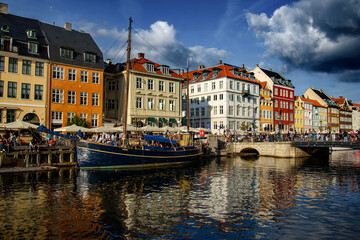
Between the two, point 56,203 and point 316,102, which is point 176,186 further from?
point 316,102

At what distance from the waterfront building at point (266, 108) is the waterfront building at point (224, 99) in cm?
237

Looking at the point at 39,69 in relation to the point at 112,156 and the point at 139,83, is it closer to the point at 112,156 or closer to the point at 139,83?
the point at 139,83

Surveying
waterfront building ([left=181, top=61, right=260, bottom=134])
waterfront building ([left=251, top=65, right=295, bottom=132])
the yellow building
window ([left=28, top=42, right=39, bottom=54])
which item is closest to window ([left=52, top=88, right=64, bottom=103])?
window ([left=28, top=42, right=39, bottom=54])

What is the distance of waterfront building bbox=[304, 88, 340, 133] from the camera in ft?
352

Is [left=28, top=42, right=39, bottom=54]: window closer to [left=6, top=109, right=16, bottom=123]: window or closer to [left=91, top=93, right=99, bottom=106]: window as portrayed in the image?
[left=6, top=109, right=16, bottom=123]: window

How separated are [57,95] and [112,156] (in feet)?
62.4

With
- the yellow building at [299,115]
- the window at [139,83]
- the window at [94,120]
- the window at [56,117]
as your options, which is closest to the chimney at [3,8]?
the window at [56,117]

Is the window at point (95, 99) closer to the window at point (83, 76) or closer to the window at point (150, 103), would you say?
the window at point (83, 76)

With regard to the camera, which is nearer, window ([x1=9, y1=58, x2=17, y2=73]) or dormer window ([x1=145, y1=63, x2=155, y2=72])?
window ([x1=9, y1=58, x2=17, y2=73])

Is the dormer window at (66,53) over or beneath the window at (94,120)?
over

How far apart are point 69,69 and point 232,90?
37750 millimetres

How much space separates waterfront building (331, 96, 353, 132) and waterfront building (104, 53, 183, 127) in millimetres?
86908

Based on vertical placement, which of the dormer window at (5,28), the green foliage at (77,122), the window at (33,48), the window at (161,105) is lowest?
the green foliage at (77,122)

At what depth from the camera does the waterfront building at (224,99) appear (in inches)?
2662
